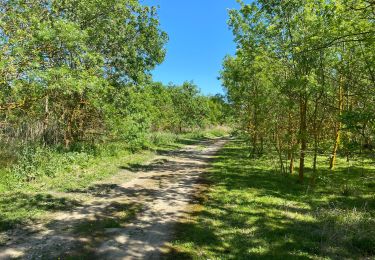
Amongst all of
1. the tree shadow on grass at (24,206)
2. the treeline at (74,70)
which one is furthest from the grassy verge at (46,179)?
the treeline at (74,70)

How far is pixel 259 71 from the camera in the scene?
2069 cm

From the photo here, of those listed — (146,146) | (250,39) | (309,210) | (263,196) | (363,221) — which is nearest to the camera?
(363,221)

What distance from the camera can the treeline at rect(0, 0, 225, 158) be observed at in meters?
12.0

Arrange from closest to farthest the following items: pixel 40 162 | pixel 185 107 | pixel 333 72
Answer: pixel 40 162 < pixel 333 72 < pixel 185 107

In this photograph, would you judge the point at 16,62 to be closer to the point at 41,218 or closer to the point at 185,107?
the point at 41,218

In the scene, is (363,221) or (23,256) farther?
(363,221)

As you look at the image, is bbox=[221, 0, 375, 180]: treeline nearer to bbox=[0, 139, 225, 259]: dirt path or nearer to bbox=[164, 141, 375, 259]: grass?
bbox=[164, 141, 375, 259]: grass

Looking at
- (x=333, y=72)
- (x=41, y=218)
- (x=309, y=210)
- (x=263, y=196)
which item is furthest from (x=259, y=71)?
(x=41, y=218)

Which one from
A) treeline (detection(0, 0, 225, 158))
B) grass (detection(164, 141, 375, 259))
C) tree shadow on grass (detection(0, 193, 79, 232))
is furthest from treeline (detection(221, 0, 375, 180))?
tree shadow on grass (detection(0, 193, 79, 232))

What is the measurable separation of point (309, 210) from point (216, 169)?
28.8ft

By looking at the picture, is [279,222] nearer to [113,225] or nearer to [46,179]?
[113,225]

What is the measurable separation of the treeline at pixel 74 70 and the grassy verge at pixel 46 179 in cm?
178

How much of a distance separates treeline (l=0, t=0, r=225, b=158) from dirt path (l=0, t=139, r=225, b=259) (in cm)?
466

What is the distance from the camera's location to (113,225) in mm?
9188
